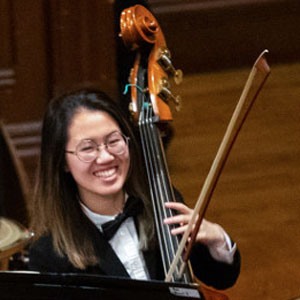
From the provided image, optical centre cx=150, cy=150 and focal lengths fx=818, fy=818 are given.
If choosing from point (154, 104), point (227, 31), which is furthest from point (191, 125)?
point (154, 104)

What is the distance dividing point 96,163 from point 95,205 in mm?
Answer: 78

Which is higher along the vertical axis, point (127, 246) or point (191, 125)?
point (127, 246)

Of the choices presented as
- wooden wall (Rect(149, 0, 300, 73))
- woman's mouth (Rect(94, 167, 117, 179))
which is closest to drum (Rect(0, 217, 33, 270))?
woman's mouth (Rect(94, 167, 117, 179))

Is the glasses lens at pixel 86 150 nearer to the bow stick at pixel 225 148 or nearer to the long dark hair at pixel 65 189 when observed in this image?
the long dark hair at pixel 65 189

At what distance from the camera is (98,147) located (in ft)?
4.24

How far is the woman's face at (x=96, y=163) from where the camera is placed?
50.6 inches

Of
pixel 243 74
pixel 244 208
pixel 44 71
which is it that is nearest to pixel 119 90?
pixel 44 71

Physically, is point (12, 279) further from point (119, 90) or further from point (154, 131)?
point (119, 90)

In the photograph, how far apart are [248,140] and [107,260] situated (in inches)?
63.2

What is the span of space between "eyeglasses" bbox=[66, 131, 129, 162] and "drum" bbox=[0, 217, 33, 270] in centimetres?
17

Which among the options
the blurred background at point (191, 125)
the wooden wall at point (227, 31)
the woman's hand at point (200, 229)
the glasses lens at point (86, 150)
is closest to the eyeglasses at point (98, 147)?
the glasses lens at point (86, 150)

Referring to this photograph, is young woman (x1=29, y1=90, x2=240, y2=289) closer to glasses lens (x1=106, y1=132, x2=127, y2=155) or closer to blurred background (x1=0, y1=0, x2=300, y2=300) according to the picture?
glasses lens (x1=106, y1=132, x2=127, y2=155)

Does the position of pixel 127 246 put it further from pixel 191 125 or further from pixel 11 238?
pixel 191 125

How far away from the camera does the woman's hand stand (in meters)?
1.23
